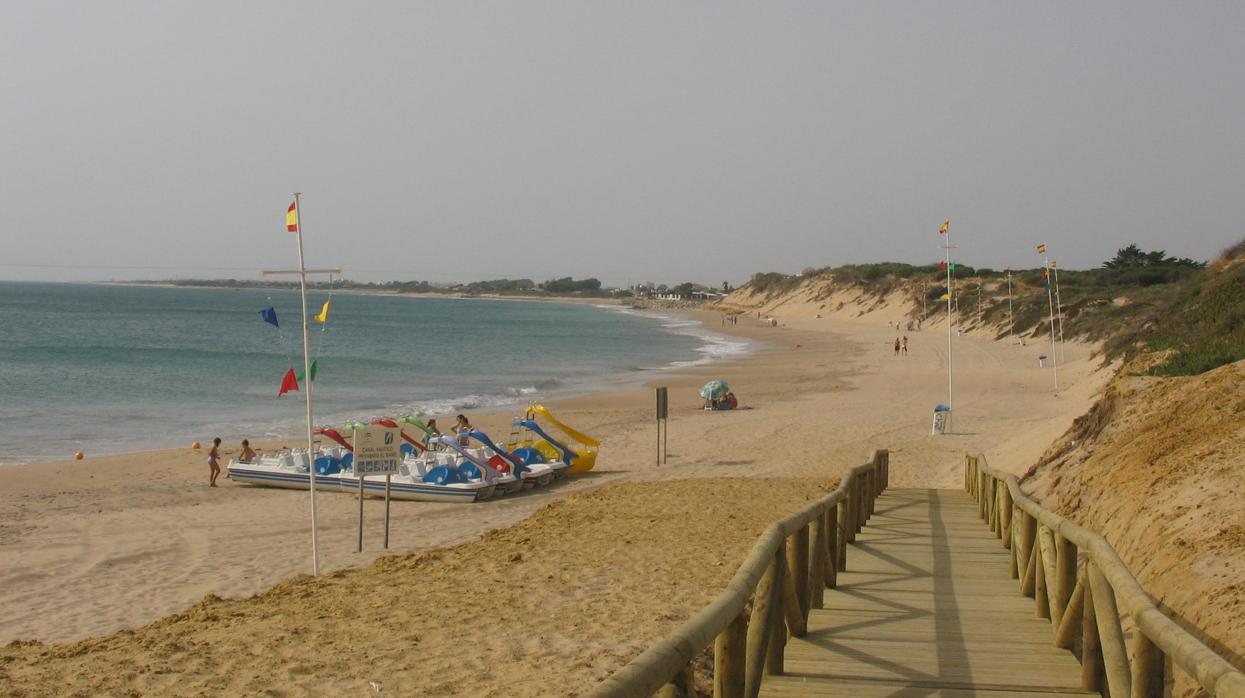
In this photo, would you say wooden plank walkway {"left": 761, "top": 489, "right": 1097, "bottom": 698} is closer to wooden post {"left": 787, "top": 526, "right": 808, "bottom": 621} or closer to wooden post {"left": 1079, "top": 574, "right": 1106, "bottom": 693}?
wooden post {"left": 1079, "top": 574, "right": 1106, "bottom": 693}

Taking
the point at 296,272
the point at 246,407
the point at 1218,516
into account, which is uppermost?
the point at 296,272

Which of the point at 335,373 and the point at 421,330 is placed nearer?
the point at 335,373

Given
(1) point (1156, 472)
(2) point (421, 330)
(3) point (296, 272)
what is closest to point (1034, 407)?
(1) point (1156, 472)

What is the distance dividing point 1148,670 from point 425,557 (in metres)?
8.01

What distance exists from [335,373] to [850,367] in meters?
22.5

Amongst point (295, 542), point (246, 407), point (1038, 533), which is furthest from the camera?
point (246, 407)

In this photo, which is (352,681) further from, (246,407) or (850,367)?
(850,367)

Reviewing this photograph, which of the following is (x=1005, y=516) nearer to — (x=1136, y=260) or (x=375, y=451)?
(x=375, y=451)

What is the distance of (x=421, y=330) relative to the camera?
90438mm

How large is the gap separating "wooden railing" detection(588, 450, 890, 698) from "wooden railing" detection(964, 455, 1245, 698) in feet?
4.55

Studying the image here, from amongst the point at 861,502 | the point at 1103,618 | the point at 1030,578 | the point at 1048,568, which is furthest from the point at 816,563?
the point at 861,502

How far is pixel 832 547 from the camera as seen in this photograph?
24.9 feet

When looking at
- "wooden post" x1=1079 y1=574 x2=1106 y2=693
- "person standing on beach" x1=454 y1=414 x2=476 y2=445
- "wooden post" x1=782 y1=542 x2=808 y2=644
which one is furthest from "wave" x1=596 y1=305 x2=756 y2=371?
"wooden post" x1=1079 y1=574 x2=1106 y2=693

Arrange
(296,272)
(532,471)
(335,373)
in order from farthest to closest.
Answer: (335,373) < (532,471) < (296,272)
